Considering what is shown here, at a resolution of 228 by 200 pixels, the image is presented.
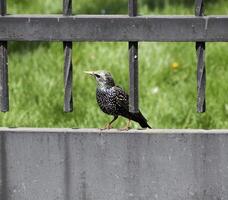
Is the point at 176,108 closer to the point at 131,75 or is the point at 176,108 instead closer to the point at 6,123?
the point at 6,123

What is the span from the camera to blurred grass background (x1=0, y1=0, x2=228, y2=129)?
5.34 metres

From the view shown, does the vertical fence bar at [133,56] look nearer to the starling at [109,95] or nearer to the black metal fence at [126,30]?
the black metal fence at [126,30]

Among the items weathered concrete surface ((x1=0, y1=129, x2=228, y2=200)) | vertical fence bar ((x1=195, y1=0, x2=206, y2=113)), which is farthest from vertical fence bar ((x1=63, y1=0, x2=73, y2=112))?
vertical fence bar ((x1=195, y1=0, x2=206, y2=113))

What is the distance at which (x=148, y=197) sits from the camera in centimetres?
386

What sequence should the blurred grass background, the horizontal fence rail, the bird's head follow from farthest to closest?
the blurred grass background
the bird's head
the horizontal fence rail

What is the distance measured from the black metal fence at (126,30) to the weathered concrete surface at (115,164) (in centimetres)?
19

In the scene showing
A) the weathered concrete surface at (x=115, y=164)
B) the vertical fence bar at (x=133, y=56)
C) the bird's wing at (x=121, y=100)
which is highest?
the vertical fence bar at (x=133, y=56)

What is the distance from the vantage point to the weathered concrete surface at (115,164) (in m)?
3.82

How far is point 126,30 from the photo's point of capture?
150 inches

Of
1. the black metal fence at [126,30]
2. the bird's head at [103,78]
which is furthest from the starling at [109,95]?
the black metal fence at [126,30]

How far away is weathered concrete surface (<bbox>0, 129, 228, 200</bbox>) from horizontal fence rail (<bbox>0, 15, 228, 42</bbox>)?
0.44m

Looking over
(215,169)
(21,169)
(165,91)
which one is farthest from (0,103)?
(165,91)

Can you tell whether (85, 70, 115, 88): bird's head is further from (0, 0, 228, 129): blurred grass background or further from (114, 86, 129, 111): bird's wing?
(0, 0, 228, 129): blurred grass background

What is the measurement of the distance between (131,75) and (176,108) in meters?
1.70
